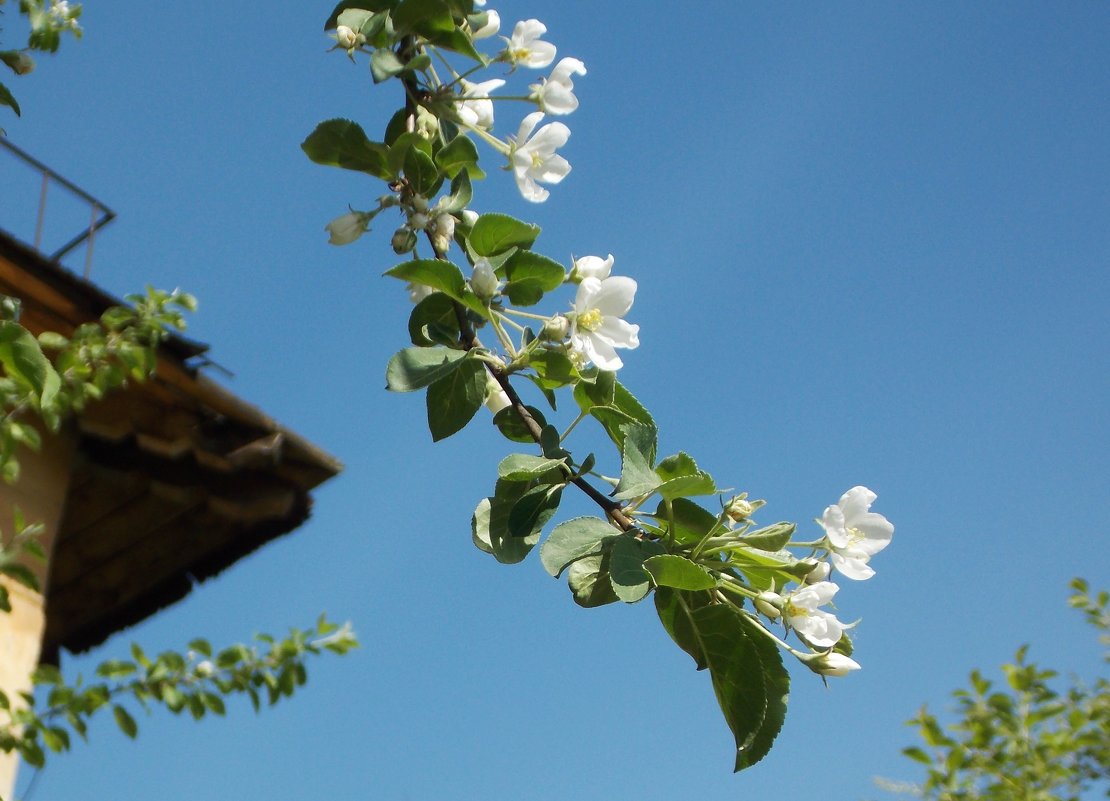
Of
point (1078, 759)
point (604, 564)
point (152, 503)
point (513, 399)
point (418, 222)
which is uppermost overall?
point (1078, 759)

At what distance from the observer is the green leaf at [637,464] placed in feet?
3.29

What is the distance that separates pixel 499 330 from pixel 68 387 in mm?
1811

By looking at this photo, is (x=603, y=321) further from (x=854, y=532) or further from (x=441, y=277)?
(x=854, y=532)

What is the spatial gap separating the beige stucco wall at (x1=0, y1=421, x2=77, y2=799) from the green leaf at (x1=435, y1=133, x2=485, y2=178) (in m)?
2.91

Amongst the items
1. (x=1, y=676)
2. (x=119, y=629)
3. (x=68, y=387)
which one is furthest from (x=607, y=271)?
(x=119, y=629)

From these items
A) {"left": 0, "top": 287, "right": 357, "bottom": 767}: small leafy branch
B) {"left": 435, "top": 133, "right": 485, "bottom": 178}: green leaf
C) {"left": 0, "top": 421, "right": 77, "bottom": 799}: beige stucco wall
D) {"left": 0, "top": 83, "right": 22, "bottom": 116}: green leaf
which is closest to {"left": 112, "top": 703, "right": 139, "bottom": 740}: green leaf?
{"left": 0, "top": 287, "right": 357, "bottom": 767}: small leafy branch

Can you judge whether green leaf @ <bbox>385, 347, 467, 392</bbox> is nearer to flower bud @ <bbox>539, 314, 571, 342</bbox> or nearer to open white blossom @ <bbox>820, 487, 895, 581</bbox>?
flower bud @ <bbox>539, 314, 571, 342</bbox>

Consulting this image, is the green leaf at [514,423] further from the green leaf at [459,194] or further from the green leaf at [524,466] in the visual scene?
the green leaf at [459,194]

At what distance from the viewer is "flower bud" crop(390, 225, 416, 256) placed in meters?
1.18

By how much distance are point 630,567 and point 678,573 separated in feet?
0.15

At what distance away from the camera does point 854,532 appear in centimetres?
115

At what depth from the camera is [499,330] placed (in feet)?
3.56

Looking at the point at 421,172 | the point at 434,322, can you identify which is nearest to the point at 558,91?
the point at 421,172

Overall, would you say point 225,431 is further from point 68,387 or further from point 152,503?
point 68,387
